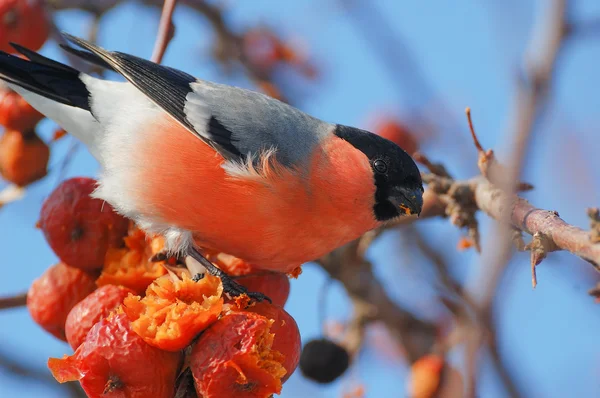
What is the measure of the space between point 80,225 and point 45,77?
2.96 ft

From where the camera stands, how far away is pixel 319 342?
9.62 feet

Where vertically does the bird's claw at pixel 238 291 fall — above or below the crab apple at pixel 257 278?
below

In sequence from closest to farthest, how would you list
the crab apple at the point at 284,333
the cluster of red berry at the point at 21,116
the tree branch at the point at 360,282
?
1. the crab apple at the point at 284,333
2. the cluster of red berry at the point at 21,116
3. the tree branch at the point at 360,282

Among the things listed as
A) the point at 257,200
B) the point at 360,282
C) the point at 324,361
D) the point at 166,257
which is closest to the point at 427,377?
the point at 324,361

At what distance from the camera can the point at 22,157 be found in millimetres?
2775

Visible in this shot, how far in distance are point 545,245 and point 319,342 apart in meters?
1.38

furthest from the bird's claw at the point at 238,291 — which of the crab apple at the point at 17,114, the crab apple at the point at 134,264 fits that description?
the crab apple at the point at 17,114

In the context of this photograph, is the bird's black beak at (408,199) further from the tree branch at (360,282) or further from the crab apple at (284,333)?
the crab apple at (284,333)

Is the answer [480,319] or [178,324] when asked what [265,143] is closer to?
[178,324]

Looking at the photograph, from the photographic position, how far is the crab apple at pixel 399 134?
159 inches

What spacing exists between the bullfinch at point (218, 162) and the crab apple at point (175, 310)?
0.34 m

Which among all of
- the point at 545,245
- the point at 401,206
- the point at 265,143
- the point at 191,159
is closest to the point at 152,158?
the point at 191,159

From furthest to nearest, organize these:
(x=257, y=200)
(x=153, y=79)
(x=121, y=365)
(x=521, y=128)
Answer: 1. (x=153, y=79)
2. (x=257, y=200)
3. (x=121, y=365)
4. (x=521, y=128)

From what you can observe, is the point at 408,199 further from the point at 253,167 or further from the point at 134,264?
the point at 134,264
